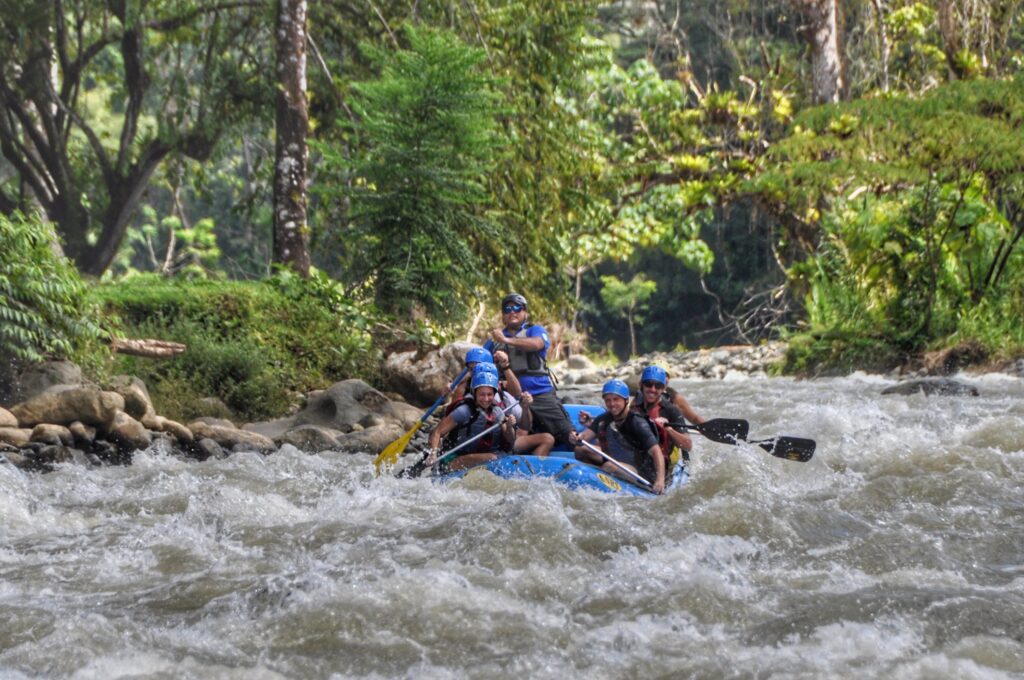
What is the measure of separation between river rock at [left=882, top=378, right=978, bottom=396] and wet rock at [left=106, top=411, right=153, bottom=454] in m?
7.91

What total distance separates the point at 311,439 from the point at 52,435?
86.5 inches

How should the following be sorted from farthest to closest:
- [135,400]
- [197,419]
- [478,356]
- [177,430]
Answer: [197,419] → [135,400] → [177,430] → [478,356]

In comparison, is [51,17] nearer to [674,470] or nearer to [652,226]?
[652,226]

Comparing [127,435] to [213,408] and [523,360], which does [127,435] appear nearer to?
[213,408]

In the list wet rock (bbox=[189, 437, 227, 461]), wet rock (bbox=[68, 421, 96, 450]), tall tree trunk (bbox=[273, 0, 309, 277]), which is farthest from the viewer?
tall tree trunk (bbox=[273, 0, 309, 277])

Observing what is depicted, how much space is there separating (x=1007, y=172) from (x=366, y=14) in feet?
30.0

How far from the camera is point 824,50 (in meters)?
19.7

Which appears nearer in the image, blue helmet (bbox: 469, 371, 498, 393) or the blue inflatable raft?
the blue inflatable raft

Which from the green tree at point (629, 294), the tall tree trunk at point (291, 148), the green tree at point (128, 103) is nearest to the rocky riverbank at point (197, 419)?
the tall tree trunk at point (291, 148)

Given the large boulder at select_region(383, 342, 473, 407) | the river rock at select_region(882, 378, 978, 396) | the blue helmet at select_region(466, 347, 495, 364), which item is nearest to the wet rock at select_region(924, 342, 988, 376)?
the river rock at select_region(882, 378, 978, 396)

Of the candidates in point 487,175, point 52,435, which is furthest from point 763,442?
point 487,175

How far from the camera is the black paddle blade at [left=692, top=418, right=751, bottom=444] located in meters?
8.93

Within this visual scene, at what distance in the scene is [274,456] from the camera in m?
9.93

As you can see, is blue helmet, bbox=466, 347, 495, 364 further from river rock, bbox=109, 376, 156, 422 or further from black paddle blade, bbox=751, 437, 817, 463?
river rock, bbox=109, 376, 156, 422
